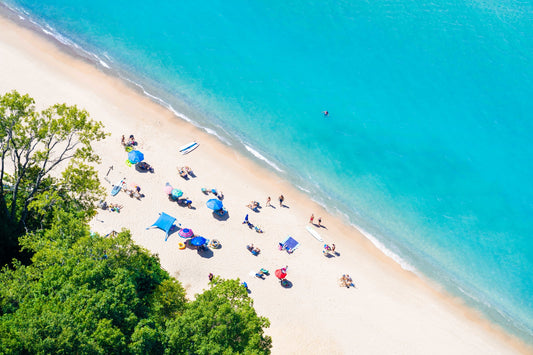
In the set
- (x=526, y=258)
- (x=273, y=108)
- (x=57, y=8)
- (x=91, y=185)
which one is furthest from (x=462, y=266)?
(x=57, y=8)

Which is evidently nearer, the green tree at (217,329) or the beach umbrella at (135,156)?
the green tree at (217,329)

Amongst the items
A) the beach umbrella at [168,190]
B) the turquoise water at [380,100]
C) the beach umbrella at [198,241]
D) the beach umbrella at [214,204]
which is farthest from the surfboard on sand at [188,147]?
the beach umbrella at [198,241]

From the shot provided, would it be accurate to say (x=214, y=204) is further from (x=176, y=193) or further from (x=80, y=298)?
(x=80, y=298)

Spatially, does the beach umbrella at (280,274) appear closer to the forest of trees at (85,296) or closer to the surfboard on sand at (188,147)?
the forest of trees at (85,296)

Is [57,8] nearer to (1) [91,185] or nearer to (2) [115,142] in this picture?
(2) [115,142]

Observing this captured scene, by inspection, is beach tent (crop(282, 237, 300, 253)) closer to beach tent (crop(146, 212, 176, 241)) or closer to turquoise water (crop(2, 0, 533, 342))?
turquoise water (crop(2, 0, 533, 342))
